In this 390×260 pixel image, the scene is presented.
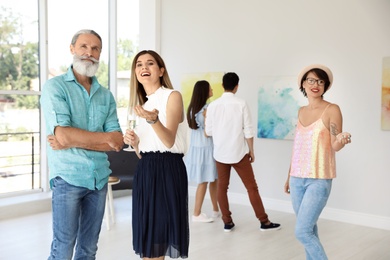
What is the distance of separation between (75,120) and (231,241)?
2604 mm

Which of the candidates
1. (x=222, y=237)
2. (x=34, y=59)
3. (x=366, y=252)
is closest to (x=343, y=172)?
(x=366, y=252)

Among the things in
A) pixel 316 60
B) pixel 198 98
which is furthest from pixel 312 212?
pixel 316 60

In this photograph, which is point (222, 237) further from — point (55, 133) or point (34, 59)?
point (34, 59)

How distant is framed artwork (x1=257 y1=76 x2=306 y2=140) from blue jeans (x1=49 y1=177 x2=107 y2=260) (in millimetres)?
3847

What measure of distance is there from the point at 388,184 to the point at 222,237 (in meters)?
2.14

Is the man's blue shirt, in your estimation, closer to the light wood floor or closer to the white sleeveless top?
the white sleeveless top

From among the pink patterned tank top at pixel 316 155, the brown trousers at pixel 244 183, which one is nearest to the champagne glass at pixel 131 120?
the pink patterned tank top at pixel 316 155

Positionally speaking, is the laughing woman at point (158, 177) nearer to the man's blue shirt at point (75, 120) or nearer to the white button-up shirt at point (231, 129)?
the man's blue shirt at point (75, 120)

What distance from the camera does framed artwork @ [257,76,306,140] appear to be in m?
5.98

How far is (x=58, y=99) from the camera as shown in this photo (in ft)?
8.27

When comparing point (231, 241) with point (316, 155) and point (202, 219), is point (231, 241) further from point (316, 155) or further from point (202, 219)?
point (316, 155)

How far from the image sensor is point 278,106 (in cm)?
612

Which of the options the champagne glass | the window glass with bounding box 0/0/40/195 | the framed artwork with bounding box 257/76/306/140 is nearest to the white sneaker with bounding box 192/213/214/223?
the framed artwork with bounding box 257/76/306/140

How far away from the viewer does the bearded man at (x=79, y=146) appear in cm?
251
